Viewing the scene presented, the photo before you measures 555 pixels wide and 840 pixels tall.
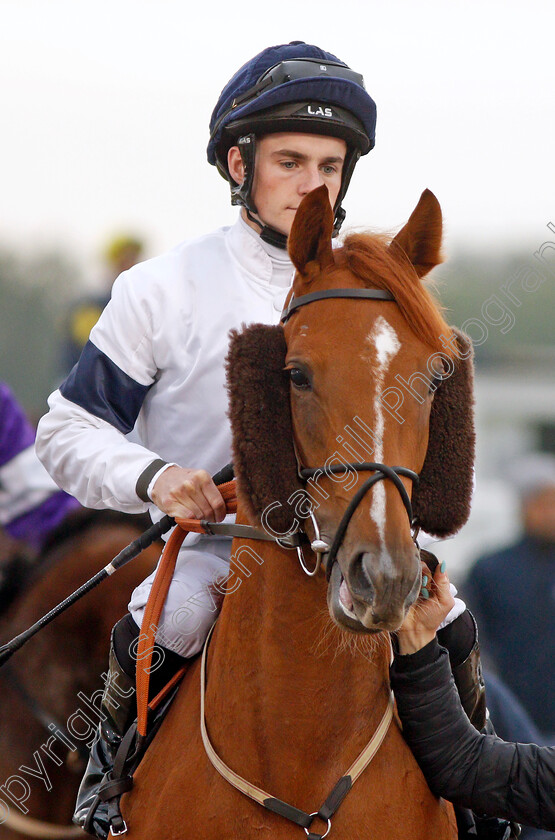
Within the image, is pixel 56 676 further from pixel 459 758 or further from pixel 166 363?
pixel 459 758

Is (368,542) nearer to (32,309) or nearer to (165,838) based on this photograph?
(165,838)

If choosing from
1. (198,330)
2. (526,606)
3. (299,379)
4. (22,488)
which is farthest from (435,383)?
(526,606)

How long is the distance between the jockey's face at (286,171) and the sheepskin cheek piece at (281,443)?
691mm

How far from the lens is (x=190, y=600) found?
9.55 ft

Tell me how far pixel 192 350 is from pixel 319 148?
74 centimetres

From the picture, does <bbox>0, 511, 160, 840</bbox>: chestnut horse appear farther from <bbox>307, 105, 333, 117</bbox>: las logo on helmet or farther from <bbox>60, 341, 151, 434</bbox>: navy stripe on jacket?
<bbox>307, 105, 333, 117</bbox>: las logo on helmet

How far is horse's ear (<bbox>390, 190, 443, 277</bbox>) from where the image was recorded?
8.48 feet

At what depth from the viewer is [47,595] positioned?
4746mm

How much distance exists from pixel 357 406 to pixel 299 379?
200mm

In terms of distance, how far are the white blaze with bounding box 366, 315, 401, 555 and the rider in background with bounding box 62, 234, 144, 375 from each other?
6074 millimetres

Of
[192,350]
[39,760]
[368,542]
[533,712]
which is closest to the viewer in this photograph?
[368,542]

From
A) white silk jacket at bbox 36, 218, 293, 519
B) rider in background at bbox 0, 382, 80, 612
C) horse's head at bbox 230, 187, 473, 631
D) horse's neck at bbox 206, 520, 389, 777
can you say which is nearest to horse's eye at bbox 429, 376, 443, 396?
horse's head at bbox 230, 187, 473, 631

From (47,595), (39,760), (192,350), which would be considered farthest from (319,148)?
(39,760)

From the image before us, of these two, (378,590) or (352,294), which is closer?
(378,590)
